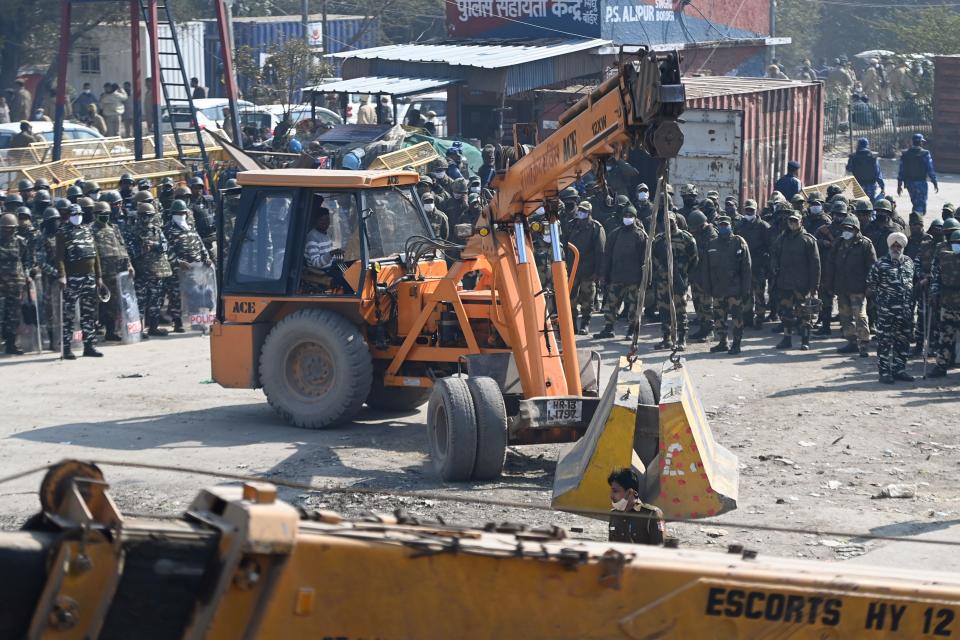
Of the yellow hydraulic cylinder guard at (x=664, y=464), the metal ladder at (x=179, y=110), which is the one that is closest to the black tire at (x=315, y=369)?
the yellow hydraulic cylinder guard at (x=664, y=464)

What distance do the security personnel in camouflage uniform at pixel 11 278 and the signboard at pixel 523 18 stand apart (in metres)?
17.1

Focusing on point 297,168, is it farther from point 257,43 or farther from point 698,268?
point 257,43

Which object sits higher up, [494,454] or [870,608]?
[870,608]

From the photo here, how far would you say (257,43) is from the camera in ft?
146

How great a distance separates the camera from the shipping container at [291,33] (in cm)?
4253

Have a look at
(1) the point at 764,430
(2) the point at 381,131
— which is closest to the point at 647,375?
(1) the point at 764,430

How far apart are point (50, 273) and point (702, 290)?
7962 millimetres

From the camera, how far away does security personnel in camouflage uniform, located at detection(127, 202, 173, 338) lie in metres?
18.4

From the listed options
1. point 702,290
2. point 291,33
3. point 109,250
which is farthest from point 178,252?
point 291,33

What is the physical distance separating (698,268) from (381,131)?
1074cm

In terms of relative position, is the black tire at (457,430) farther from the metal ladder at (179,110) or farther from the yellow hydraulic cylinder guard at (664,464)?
the metal ladder at (179,110)

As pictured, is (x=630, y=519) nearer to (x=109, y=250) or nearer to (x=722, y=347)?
(x=722, y=347)

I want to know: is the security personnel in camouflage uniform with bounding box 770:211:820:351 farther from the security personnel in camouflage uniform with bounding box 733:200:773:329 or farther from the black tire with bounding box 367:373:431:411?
the black tire with bounding box 367:373:431:411

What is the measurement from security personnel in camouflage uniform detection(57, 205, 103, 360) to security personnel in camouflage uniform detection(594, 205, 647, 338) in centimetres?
632
